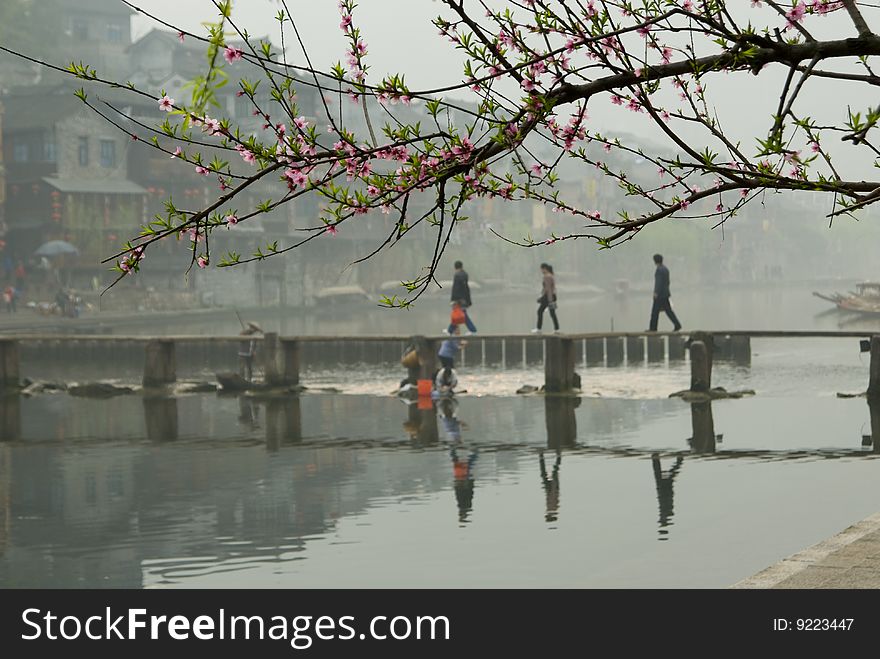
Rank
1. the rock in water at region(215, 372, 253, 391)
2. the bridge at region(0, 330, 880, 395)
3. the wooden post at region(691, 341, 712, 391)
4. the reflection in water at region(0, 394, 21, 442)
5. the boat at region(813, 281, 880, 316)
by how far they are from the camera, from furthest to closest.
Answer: the boat at region(813, 281, 880, 316) < the rock in water at region(215, 372, 253, 391) < the bridge at region(0, 330, 880, 395) < the wooden post at region(691, 341, 712, 391) < the reflection in water at region(0, 394, 21, 442)

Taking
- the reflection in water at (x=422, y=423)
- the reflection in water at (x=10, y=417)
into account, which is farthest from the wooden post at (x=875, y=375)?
the reflection in water at (x=10, y=417)

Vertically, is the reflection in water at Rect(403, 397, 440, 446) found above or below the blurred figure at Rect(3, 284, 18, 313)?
below

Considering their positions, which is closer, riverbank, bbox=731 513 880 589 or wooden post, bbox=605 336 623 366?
riverbank, bbox=731 513 880 589

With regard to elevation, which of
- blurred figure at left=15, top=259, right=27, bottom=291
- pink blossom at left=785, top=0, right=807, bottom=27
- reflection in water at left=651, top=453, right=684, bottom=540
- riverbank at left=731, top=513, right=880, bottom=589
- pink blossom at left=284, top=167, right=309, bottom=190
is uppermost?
blurred figure at left=15, top=259, right=27, bottom=291

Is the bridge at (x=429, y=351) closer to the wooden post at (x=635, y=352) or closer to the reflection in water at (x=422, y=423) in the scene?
the wooden post at (x=635, y=352)

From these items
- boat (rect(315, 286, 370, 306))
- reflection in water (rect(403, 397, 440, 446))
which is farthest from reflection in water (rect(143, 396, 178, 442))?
boat (rect(315, 286, 370, 306))

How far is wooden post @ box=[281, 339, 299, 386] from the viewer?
2562 centimetres

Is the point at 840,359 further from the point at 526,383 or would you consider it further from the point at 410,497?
the point at 410,497

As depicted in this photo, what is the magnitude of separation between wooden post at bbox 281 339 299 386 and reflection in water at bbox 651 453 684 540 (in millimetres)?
9306

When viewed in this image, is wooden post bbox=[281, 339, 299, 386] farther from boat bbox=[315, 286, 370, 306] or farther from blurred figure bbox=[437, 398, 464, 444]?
boat bbox=[315, 286, 370, 306]

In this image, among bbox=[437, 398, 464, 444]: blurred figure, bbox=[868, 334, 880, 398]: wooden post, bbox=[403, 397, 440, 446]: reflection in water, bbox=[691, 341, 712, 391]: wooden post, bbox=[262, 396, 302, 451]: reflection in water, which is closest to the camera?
bbox=[403, 397, 440, 446]: reflection in water

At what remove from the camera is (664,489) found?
51.1 ft

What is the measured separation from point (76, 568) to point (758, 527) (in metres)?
6.46

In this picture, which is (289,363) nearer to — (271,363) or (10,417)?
(271,363)
